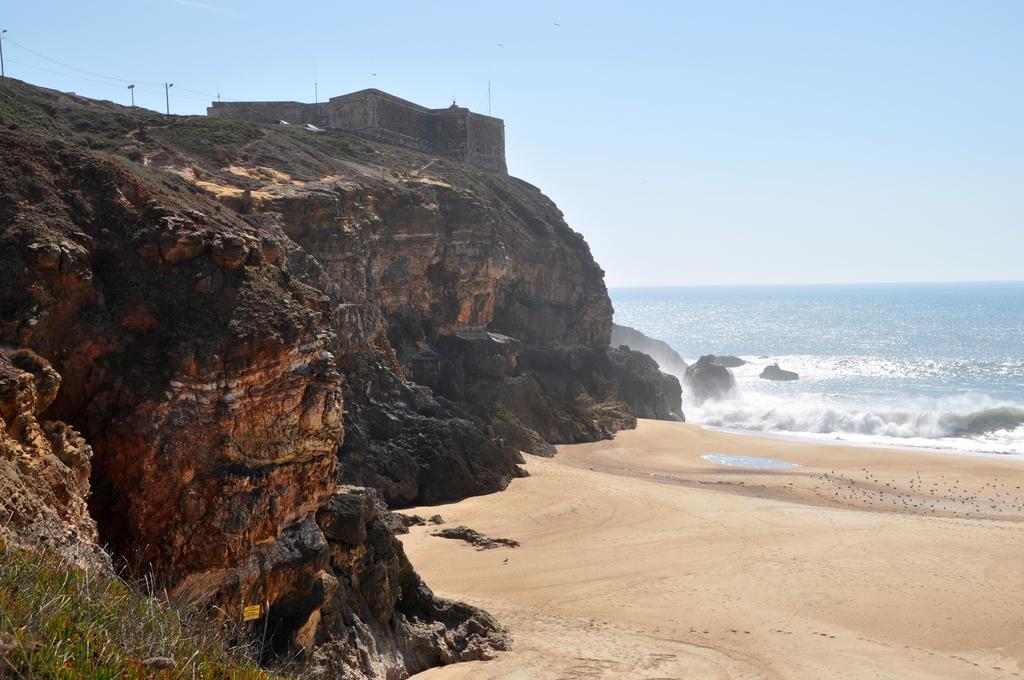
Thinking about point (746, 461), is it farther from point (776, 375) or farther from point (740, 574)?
point (776, 375)

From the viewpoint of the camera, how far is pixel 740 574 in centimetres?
1791

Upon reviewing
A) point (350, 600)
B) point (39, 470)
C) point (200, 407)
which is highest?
point (200, 407)

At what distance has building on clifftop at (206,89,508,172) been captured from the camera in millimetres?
45625

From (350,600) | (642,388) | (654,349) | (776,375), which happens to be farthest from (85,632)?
(776,375)

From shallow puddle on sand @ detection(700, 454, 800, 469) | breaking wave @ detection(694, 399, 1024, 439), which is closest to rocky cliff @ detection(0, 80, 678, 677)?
shallow puddle on sand @ detection(700, 454, 800, 469)

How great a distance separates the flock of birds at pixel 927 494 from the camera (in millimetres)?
25469

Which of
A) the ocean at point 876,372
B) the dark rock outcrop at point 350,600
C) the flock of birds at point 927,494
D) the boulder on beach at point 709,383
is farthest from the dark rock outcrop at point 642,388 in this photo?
the dark rock outcrop at point 350,600

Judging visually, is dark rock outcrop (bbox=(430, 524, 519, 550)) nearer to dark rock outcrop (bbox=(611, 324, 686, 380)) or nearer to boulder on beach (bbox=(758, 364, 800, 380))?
dark rock outcrop (bbox=(611, 324, 686, 380))

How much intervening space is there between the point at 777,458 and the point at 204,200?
25683 mm

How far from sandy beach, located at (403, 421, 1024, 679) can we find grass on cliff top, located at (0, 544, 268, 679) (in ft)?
21.7

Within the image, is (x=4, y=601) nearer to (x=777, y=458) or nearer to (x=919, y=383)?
(x=777, y=458)

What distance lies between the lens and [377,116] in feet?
149

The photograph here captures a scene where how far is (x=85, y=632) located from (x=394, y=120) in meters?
43.7

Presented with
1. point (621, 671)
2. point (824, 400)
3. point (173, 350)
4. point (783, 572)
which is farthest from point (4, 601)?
point (824, 400)
